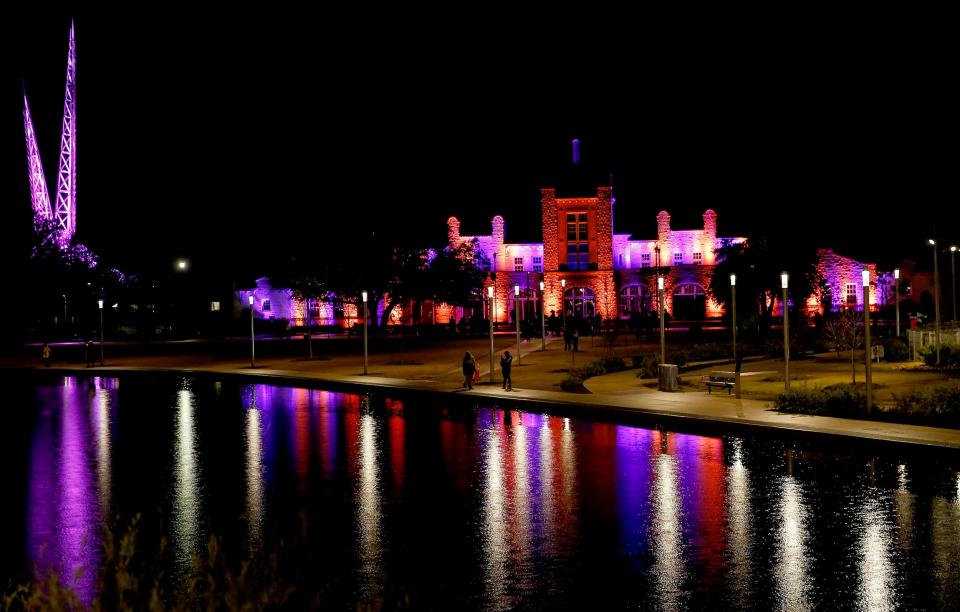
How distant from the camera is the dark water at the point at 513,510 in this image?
8.21 meters

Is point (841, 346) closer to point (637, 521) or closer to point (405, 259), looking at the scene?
point (637, 521)

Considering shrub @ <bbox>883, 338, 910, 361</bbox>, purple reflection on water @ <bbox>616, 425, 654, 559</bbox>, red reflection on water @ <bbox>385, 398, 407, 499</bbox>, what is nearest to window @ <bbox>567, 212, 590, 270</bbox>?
shrub @ <bbox>883, 338, 910, 361</bbox>

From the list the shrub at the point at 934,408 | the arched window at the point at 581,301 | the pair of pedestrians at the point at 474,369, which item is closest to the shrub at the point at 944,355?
the shrub at the point at 934,408

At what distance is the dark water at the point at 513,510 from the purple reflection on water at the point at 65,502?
0.05 m

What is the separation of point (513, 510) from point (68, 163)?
80019 mm

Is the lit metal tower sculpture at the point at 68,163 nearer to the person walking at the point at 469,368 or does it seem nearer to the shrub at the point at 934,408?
the person walking at the point at 469,368

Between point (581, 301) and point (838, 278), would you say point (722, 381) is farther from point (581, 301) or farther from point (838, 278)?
point (838, 278)

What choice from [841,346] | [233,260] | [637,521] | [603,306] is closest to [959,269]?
[603,306]

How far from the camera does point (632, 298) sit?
254ft

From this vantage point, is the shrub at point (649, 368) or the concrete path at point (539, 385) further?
the shrub at point (649, 368)

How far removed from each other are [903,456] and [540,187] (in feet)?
221

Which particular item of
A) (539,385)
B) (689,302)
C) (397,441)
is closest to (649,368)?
(539,385)

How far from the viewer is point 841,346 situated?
1308 inches

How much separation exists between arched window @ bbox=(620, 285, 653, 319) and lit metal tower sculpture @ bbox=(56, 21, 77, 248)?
153 feet
